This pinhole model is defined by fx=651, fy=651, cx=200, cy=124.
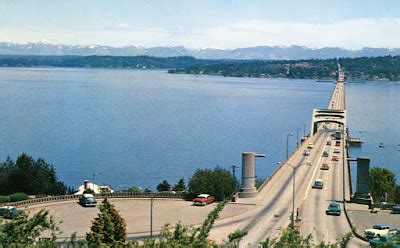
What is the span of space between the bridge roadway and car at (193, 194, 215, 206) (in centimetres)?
155

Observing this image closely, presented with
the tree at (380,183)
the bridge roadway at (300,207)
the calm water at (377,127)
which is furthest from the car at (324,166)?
the calm water at (377,127)

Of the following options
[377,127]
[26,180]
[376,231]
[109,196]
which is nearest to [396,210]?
[376,231]

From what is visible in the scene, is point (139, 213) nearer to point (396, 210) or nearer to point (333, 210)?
point (333, 210)

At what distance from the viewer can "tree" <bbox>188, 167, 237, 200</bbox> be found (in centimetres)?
3053

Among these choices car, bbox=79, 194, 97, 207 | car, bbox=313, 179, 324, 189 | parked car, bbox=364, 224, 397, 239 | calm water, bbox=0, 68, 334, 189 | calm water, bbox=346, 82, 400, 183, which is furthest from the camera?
calm water, bbox=346, 82, 400, 183

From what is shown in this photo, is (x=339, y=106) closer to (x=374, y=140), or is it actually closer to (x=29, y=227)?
(x=374, y=140)

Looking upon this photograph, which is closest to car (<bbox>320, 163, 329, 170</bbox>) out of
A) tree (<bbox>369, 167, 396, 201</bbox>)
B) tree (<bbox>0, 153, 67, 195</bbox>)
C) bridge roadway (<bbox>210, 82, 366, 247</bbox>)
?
bridge roadway (<bbox>210, 82, 366, 247</bbox>)

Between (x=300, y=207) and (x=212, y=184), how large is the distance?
439 centimetres

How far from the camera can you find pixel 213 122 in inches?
3516

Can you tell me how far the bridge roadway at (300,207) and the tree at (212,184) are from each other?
133 centimetres

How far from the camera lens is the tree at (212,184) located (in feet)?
100

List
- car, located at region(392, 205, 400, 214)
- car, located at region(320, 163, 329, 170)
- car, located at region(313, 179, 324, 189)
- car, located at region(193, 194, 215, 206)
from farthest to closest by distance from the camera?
car, located at region(320, 163, 329, 170), car, located at region(313, 179, 324, 189), car, located at region(193, 194, 215, 206), car, located at region(392, 205, 400, 214)

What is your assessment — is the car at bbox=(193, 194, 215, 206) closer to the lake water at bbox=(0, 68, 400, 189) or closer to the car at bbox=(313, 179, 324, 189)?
the car at bbox=(313, 179, 324, 189)

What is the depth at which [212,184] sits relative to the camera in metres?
30.8
